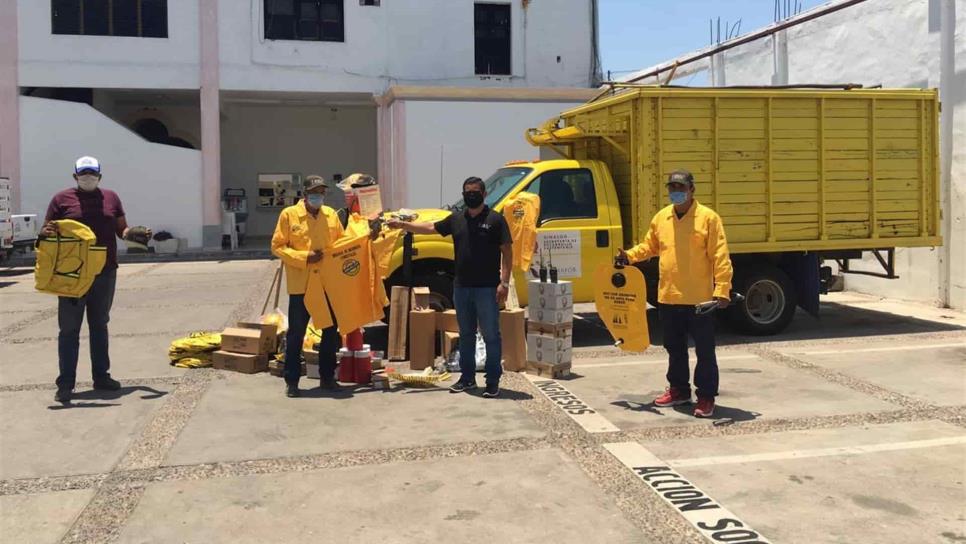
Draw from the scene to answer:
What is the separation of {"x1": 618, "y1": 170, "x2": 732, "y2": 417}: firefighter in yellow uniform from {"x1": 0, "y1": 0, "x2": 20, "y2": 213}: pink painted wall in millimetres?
20395

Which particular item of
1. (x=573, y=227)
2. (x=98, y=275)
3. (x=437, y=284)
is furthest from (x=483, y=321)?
(x=98, y=275)

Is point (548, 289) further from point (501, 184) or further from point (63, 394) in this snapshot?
point (63, 394)

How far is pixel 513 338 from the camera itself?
24.2 feet

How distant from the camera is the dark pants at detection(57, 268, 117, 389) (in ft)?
20.6

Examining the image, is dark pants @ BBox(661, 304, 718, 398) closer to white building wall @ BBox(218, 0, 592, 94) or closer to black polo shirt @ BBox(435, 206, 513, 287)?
black polo shirt @ BBox(435, 206, 513, 287)

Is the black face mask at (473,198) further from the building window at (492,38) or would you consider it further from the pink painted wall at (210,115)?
the building window at (492,38)

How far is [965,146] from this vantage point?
34.2 feet

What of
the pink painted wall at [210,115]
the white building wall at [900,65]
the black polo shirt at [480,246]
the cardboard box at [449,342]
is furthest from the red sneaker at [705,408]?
the pink painted wall at [210,115]

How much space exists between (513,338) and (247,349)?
254 cm

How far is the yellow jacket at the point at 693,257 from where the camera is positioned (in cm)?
557

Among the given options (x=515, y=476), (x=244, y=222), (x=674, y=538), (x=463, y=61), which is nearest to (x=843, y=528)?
(x=674, y=538)

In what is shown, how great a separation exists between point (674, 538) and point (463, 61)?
20.5 meters

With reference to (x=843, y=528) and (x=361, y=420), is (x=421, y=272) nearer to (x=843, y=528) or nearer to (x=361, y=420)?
(x=361, y=420)

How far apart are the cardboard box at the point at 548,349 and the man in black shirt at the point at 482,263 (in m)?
0.84
